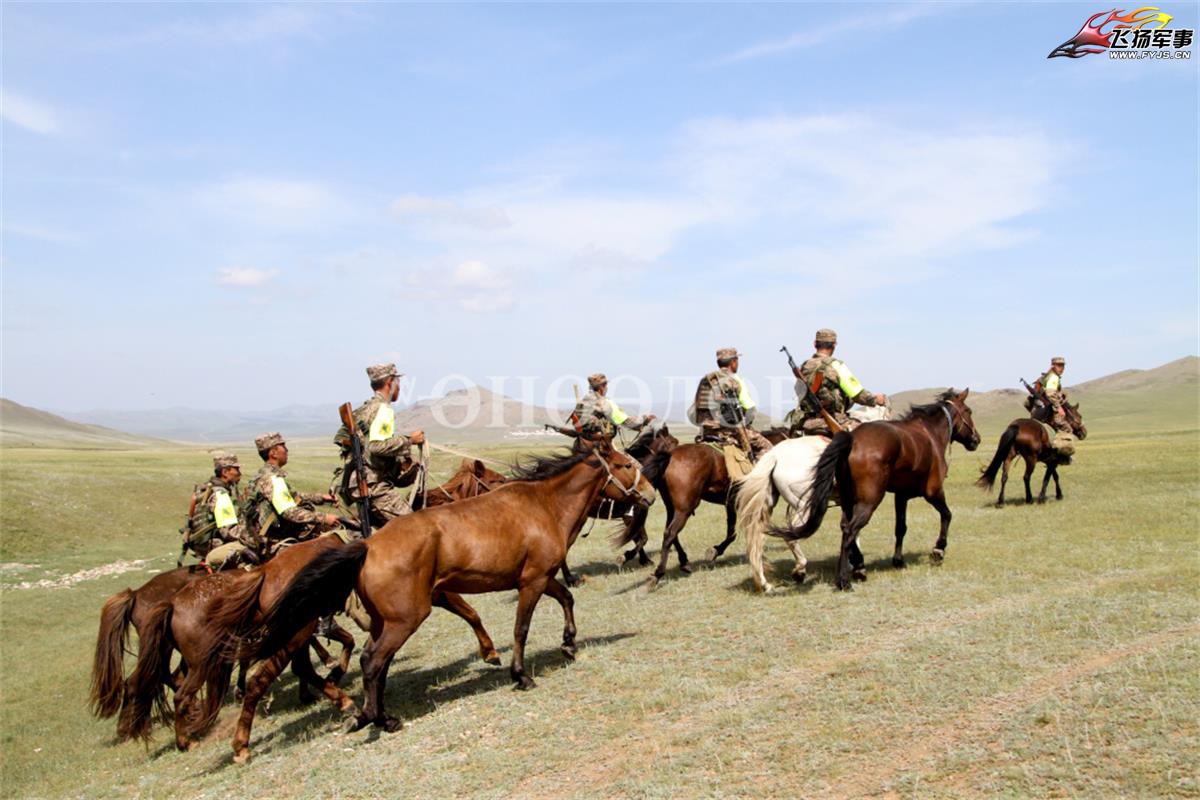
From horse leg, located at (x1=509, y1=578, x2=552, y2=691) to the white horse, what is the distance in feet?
12.5

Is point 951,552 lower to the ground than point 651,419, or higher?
lower

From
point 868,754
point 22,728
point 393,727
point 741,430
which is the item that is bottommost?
point 22,728

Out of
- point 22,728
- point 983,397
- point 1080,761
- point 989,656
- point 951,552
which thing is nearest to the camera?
point 1080,761

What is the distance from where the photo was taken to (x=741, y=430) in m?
13.9

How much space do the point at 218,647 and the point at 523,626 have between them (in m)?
3.17

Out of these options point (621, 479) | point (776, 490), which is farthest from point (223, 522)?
point (776, 490)

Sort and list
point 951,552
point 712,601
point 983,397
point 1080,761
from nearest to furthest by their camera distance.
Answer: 1. point 1080,761
2. point 712,601
3. point 951,552
4. point 983,397

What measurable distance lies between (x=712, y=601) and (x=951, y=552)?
4.53 m

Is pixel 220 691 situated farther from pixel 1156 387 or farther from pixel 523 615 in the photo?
pixel 1156 387

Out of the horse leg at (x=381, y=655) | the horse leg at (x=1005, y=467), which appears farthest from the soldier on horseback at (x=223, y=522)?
the horse leg at (x=1005, y=467)

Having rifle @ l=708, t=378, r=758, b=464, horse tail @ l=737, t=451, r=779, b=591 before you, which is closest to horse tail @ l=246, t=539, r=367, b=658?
horse tail @ l=737, t=451, r=779, b=591

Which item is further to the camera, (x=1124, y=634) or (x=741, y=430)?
(x=741, y=430)

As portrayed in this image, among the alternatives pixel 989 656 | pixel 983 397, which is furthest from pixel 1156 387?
pixel 989 656

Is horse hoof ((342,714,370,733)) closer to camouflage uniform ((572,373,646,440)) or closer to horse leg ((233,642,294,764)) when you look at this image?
horse leg ((233,642,294,764))
